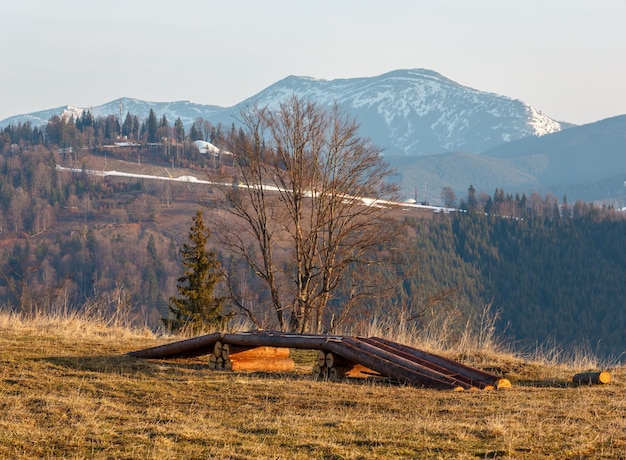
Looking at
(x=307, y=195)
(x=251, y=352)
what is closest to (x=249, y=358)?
(x=251, y=352)

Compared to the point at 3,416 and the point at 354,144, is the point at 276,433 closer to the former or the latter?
the point at 3,416

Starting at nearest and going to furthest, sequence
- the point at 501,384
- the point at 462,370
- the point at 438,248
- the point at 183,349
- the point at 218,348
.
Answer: the point at 501,384, the point at 462,370, the point at 218,348, the point at 183,349, the point at 438,248

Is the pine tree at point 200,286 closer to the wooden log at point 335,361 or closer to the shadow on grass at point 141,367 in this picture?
A: the shadow on grass at point 141,367

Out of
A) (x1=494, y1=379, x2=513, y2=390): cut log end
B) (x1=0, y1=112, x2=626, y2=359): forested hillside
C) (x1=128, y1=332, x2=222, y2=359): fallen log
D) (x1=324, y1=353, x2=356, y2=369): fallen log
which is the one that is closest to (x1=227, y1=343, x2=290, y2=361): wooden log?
(x1=128, y1=332, x2=222, y2=359): fallen log

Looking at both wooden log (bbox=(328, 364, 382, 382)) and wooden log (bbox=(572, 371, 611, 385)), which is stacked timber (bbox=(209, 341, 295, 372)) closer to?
wooden log (bbox=(328, 364, 382, 382))

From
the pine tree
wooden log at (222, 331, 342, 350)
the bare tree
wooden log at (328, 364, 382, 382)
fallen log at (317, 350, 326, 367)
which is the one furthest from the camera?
the pine tree

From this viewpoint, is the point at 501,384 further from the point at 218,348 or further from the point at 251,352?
the point at 218,348

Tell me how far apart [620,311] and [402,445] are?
519 ft

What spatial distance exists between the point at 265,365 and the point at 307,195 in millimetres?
14133

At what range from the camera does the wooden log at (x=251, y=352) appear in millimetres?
13258

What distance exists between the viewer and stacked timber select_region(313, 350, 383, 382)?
41.4 ft

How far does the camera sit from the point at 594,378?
12.8 m

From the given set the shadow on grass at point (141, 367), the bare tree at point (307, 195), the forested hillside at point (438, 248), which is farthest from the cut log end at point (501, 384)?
the forested hillside at point (438, 248)

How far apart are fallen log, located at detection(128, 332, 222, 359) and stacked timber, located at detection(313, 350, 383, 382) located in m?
1.61
